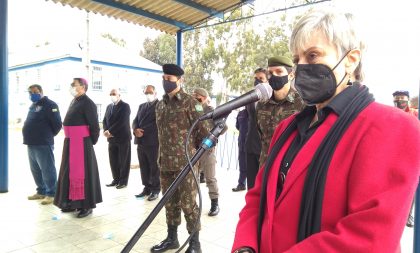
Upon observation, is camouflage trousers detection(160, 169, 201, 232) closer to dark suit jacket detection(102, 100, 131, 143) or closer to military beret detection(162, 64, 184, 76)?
military beret detection(162, 64, 184, 76)

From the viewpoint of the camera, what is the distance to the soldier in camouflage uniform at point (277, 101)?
2850 millimetres

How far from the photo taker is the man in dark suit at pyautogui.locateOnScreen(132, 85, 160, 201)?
544cm

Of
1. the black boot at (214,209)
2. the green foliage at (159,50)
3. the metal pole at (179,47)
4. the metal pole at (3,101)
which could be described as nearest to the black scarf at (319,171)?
the black boot at (214,209)

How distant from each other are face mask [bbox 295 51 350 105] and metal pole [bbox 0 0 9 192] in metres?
5.83

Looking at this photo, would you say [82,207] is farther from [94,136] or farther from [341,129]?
[341,129]

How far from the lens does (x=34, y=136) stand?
16.9 feet

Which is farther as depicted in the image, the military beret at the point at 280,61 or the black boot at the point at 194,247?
the black boot at the point at 194,247

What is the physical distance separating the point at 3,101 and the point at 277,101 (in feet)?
15.8

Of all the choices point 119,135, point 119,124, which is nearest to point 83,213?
point 119,135

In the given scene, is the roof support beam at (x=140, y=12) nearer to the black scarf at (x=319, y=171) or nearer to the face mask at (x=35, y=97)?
the face mask at (x=35, y=97)

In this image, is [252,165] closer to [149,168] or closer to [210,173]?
[210,173]

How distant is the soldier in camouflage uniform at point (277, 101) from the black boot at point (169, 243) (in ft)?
3.92

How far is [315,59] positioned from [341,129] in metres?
0.26

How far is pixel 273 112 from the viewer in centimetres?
311
